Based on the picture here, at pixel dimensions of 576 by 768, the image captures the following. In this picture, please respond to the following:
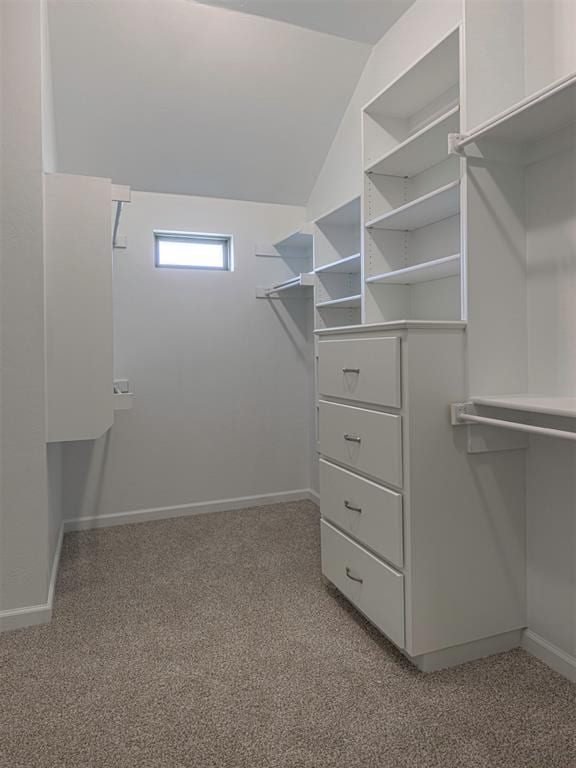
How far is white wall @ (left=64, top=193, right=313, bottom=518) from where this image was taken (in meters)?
3.36

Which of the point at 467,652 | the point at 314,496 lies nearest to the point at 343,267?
the point at 314,496

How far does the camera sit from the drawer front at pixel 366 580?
66.6 inches

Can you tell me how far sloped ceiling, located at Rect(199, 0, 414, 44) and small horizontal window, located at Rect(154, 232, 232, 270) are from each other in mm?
1395

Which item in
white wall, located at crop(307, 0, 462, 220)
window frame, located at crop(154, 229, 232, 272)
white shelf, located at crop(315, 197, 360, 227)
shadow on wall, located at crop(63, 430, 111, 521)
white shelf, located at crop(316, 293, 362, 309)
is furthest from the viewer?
window frame, located at crop(154, 229, 232, 272)

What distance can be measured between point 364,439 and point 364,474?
0.14 metres

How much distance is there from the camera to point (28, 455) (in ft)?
6.78

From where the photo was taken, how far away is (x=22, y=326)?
2043mm

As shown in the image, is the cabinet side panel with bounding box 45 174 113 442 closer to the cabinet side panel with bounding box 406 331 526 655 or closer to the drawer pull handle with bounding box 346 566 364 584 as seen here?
the drawer pull handle with bounding box 346 566 364 584

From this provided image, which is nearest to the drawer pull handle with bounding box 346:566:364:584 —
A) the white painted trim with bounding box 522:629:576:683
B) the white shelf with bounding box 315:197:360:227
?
the white painted trim with bounding box 522:629:576:683

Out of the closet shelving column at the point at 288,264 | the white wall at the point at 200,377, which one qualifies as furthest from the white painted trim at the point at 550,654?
the closet shelving column at the point at 288,264

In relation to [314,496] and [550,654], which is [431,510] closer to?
[550,654]

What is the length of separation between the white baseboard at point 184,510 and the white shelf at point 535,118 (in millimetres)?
2676

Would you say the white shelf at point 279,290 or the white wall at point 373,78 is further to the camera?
the white shelf at point 279,290

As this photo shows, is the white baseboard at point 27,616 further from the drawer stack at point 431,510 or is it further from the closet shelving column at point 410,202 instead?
the closet shelving column at point 410,202
